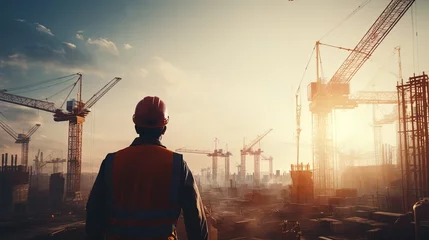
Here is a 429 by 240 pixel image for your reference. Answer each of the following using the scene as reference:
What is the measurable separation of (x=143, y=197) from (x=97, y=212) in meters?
0.37

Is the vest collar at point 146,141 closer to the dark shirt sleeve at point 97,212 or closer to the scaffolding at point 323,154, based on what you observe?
the dark shirt sleeve at point 97,212

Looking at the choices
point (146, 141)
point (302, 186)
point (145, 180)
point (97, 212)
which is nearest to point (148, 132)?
point (146, 141)

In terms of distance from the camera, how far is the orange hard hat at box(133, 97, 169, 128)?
2162mm

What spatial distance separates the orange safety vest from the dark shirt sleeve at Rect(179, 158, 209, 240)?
41mm

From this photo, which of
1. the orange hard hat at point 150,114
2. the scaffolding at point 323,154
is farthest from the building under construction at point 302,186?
the orange hard hat at point 150,114

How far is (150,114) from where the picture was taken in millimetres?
2172

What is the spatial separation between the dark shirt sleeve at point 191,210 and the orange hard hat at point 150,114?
0.40 metres

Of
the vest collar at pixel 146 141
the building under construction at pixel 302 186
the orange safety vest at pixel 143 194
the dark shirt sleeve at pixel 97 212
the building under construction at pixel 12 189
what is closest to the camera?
the orange safety vest at pixel 143 194

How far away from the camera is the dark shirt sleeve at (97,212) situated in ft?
6.47

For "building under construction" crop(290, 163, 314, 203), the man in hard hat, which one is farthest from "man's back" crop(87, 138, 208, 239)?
"building under construction" crop(290, 163, 314, 203)

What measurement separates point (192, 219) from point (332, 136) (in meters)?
53.0

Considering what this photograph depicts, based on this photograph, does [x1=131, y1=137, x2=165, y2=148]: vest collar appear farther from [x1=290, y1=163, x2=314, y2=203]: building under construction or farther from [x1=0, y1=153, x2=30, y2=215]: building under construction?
[x1=0, y1=153, x2=30, y2=215]: building under construction

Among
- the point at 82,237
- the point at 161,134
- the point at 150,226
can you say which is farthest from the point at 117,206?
the point at 82,237

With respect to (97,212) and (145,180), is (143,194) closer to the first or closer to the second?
(145,180)
